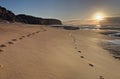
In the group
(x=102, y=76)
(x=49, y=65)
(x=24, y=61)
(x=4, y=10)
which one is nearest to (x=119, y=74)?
(x=102, y=76)

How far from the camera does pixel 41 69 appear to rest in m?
7.40

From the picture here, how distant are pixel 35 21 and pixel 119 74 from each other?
388 ft

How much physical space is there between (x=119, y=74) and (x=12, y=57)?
14.7ft

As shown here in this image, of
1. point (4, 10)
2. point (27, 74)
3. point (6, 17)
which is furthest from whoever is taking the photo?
point (4, 10)

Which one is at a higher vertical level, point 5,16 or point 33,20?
point 5,16

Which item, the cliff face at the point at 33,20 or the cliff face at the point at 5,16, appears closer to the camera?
the cliff face at the point at 5,16

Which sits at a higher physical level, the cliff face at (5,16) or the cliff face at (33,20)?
the cliff face at (5,16)

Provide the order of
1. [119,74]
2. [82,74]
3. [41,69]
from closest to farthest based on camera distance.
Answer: [41,69]
[82,74]
[119,74]

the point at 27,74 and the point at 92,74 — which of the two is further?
the point at 92,74

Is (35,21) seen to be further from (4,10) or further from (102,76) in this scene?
(102,76)

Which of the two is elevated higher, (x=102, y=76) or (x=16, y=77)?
(x=16, y=77)

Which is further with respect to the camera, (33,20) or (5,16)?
(33,20)

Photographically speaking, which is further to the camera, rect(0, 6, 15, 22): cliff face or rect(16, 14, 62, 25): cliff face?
rect(16, 14, 62, 25): cliff face

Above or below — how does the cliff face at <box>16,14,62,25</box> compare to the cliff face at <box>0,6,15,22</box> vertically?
below
